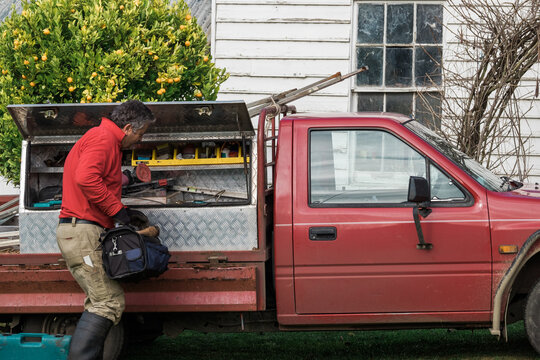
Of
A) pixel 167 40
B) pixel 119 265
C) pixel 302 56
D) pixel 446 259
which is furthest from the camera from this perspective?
pixel 302 56

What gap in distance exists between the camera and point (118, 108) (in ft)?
16.3

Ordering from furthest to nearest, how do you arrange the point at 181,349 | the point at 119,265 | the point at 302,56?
the point at 302,56, the point at 181,349, the point at 119,265

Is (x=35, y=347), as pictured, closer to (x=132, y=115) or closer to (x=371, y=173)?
(x=132, y=115)

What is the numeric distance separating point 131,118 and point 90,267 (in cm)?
96

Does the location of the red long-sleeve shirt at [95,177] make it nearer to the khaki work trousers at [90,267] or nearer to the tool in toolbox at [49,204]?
the khaki work trousers at [90,267]

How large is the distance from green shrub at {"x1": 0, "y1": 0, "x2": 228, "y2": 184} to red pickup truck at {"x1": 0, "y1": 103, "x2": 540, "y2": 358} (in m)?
2.63

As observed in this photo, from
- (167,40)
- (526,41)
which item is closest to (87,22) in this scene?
(167,40)

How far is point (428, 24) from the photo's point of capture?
34.1 ft

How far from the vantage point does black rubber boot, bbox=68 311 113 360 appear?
4.72m

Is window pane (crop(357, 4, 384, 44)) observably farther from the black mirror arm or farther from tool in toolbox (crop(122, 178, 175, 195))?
the black mirror arm

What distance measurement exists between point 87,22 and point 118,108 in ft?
10.1

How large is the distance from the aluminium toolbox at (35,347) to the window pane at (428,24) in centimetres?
701

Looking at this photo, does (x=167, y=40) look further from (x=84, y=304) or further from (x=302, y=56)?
(x=84, y=304)

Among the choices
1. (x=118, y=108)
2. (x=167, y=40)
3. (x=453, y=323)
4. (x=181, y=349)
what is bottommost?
(x=181, y=349)
